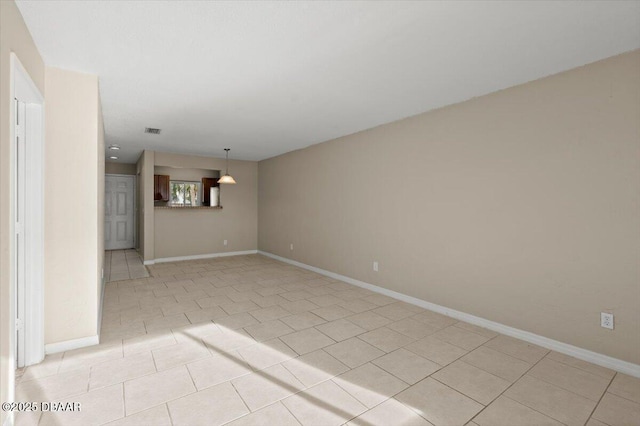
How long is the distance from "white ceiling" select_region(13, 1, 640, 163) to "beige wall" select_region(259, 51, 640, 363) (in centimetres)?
33

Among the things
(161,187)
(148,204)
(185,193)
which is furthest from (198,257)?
(161,187)

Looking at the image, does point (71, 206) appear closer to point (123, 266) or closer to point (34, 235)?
point (34, 235)

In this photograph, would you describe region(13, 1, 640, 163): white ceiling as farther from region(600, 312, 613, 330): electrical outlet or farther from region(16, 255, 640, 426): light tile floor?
region(16, 255, 640, 426): light tile floor

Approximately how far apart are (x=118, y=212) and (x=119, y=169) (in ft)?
3.85

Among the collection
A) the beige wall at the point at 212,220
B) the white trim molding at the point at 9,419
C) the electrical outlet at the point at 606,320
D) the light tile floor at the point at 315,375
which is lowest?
the light tile floor at the point at 315,375

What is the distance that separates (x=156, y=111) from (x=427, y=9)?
3.37 meters

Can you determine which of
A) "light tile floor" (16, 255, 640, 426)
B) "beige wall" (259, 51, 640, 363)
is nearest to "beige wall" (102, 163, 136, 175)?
"light tile floor" (16, 255, 640, 426)

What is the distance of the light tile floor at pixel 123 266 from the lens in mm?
5312

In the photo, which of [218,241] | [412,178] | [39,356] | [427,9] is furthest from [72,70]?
[218,241]

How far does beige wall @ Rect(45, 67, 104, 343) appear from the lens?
8.48 feet

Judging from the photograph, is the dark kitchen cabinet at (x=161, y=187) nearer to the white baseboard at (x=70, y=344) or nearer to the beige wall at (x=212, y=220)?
the beige wall at (x=212, y=220)

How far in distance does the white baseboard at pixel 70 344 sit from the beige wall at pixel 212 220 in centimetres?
416

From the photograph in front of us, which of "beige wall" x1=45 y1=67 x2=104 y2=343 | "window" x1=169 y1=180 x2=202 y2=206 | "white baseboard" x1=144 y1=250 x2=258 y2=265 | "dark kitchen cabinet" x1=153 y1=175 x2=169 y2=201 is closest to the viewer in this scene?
"beige wall" x1=45 y1=67 x2=104 y2=343

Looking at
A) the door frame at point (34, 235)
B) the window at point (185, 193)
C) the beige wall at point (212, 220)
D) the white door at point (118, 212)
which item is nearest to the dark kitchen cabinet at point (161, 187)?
the window at point (185, 193)
